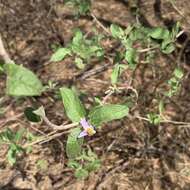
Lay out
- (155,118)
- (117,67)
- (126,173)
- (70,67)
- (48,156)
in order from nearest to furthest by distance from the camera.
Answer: (117,67)
(155,118)
(126,173)
(48,156)
(70,67)

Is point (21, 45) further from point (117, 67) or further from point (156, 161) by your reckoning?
point (117, 67)

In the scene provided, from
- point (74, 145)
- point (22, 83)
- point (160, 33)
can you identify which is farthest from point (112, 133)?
point (22, 83)

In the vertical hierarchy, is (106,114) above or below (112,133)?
above

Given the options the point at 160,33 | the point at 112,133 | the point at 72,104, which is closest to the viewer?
the point at 72,104

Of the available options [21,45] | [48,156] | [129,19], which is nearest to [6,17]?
[21,45]

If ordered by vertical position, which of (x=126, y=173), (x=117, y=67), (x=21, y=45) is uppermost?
(x=117, y=67)

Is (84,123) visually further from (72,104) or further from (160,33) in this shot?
(160,33)
